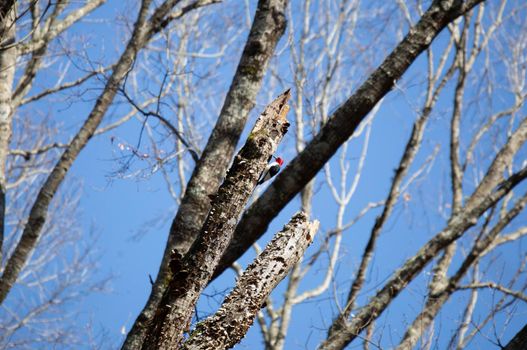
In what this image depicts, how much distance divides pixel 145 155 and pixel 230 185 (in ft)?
5.93

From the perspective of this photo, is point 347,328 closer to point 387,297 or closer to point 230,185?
point 387,297

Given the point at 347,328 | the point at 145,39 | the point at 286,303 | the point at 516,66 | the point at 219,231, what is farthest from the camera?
the point at 516,66

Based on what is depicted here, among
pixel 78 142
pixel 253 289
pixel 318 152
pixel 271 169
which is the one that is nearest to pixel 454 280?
pixel 318 152

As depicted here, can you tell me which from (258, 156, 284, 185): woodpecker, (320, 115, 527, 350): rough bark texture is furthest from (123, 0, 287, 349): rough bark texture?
(320, 115, 527, 350): rough bark texture

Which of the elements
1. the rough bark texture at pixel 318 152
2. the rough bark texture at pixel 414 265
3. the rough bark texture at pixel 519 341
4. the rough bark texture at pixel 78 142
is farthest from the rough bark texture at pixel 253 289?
the rough bark texture at pixel 78 142

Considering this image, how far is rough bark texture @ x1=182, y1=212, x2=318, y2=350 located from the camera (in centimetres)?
256

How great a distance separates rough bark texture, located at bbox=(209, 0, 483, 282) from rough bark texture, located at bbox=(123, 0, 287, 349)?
281 mm

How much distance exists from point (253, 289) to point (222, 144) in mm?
1308

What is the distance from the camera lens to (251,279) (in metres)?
2.72

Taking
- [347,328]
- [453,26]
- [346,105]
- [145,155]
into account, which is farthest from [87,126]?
[453,26]

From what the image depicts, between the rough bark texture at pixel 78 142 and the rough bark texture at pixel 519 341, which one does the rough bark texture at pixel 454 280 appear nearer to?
the rough bark texture at pixel 519 341

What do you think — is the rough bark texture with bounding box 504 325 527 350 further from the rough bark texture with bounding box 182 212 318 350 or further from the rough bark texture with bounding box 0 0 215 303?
the rough bark texture with bounding box 0 0 215 303

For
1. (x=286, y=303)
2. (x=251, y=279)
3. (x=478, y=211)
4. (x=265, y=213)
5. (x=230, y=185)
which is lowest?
(x=251, y=279)

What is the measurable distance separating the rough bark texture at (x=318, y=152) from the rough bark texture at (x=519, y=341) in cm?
143
